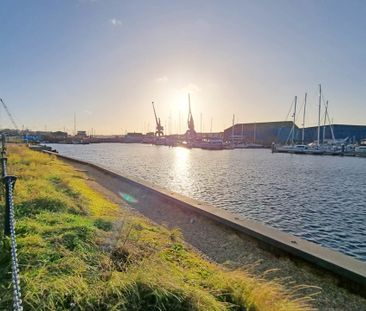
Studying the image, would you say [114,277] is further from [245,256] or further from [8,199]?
[245,256]

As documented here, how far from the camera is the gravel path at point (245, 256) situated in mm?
4555

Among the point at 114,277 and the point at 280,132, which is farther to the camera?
the point at 280,132

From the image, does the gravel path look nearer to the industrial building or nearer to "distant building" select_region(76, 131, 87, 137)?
the industrial building

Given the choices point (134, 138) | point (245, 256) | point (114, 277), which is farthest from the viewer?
point (134, 138)

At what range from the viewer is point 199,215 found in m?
8.90

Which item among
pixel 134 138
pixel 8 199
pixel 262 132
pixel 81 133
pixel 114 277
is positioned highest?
pixel 262 132

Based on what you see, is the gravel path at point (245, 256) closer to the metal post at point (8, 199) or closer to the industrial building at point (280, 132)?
the metal post at point (8, 199)

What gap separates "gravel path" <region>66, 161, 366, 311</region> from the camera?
4.55 m

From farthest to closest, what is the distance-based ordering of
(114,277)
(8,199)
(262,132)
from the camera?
(262,132), (8,199), (114,277)

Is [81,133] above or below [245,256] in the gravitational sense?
above

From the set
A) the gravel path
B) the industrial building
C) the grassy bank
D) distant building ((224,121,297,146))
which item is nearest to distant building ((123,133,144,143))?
the industrial building

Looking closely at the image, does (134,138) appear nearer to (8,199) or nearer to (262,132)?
(262,132)

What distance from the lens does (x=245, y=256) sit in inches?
242

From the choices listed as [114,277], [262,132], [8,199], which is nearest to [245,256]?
[114,277]
